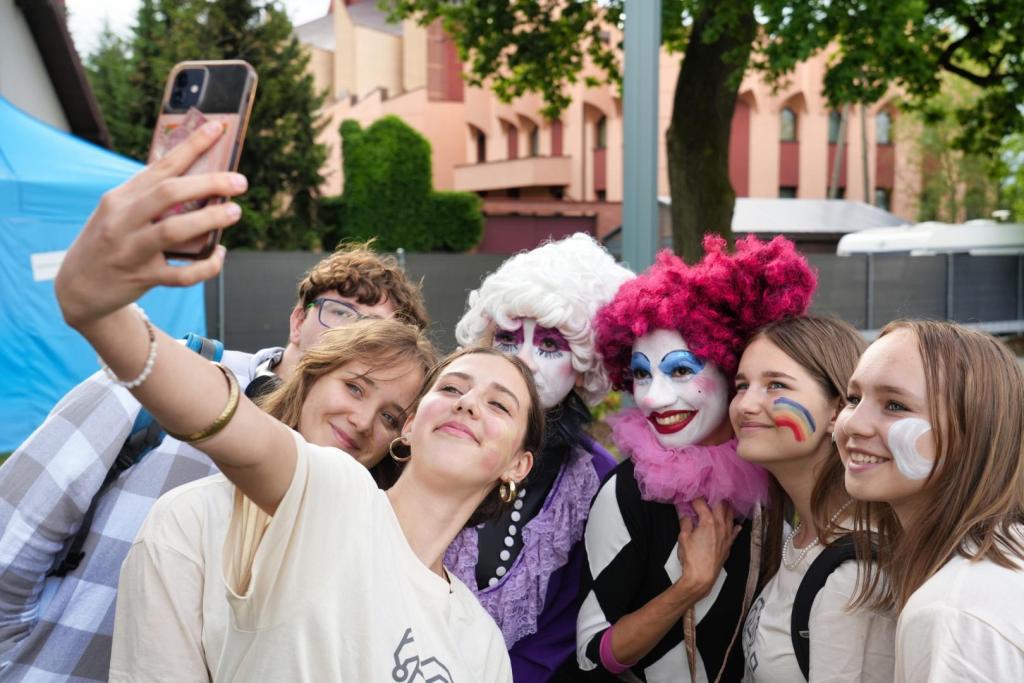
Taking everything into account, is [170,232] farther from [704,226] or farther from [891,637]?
[704,226]

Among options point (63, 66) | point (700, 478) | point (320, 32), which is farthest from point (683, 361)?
point (320, 32)

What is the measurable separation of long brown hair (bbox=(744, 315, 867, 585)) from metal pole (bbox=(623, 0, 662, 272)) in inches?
105

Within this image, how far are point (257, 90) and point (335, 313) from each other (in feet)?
59.7

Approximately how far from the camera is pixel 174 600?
1.79 metres

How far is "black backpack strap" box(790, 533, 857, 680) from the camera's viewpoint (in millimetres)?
2141

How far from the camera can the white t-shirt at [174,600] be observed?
178 centimetres

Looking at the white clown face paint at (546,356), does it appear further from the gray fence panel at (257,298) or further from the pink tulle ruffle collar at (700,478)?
the gray fence panel at (257,298)

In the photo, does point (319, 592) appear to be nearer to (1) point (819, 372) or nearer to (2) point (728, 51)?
(1) point (819, 372)

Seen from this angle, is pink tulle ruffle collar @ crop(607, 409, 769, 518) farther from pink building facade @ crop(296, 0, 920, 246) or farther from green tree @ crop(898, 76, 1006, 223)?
green tree @ crop(898, 76, 1006, 223)

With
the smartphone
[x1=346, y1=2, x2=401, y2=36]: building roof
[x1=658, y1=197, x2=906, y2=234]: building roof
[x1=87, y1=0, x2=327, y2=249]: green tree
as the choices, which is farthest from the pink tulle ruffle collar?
[x1=346, y1=2, x2=401, y2=36]: building roof

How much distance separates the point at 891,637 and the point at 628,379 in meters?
1.15

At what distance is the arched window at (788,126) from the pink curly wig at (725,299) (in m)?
33.2

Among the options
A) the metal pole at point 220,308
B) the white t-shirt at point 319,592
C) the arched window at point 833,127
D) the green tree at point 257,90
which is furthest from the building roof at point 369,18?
the white t-shirt at point 319,592

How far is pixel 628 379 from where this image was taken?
9.74ft
